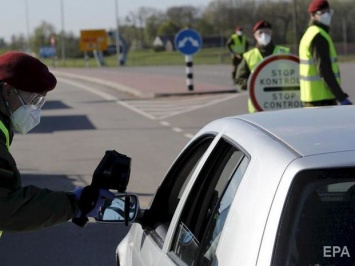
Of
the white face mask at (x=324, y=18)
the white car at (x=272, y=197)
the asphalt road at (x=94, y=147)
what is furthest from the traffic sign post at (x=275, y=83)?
the white car at (x=272, y=197)

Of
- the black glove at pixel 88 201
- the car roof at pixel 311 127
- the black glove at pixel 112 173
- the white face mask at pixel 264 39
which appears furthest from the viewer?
the white face mask at pixel 264 39

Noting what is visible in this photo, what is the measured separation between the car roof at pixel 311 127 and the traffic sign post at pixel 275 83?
22.4 feet

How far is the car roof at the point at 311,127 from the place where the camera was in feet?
9.80

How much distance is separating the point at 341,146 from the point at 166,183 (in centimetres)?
171

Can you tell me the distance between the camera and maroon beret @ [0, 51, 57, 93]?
3.66 m

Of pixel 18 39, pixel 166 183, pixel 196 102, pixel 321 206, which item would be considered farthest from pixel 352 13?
pixel 18 39

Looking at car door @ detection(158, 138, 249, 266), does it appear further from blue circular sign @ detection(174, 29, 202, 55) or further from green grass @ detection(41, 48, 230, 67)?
green grass @ detection(41, 48, 230, 67)

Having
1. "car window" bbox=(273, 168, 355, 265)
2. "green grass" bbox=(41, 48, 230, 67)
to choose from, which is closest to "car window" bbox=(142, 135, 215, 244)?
"car window" bbox=(273, 168, 355, 265)

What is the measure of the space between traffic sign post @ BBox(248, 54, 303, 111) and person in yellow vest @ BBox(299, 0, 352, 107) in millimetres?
1180

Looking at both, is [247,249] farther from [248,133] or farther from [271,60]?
[271,60]

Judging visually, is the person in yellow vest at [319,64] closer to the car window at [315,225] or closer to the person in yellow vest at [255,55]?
the person in yellow vest at [255,55]

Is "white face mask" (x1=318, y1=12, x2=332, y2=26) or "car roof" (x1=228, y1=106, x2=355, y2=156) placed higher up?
"white face mask" (x1=318, y1=12, x2=332, y2=26)

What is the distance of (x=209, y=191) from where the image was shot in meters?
3.72

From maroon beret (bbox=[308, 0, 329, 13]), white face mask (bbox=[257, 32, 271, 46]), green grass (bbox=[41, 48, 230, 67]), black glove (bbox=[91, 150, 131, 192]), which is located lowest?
green grass (bbox=[41, 48, 230, 67])
